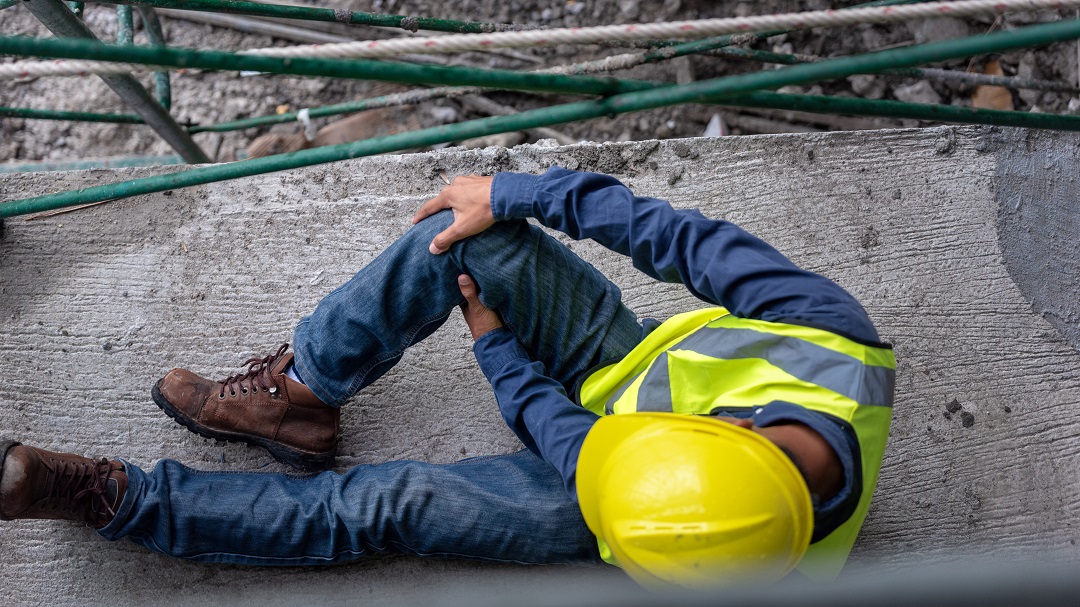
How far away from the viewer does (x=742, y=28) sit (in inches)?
43.5

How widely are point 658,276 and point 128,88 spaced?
1580 millimetres

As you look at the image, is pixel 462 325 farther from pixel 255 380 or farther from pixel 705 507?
pixel 705 507

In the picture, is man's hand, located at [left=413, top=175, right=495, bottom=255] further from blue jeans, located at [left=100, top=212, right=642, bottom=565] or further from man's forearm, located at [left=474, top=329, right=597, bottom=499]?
man's forearm, located at [left=474, top=329, right=597, bottom=499]

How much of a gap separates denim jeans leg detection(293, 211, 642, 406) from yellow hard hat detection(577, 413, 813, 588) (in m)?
0.50

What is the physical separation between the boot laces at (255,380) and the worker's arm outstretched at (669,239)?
22.9 inches

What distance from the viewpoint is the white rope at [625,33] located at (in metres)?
1.07

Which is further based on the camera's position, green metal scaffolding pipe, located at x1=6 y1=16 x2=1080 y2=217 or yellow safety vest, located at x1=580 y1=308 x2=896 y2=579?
yellow safety vest, located at x1=580 y1=308 x2=896 y2=579

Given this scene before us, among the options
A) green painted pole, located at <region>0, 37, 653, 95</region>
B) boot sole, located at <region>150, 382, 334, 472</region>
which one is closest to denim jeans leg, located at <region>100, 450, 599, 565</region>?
boot sole, located at <region>150, 382, 334, 472</region>

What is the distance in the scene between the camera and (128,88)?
2.06 m

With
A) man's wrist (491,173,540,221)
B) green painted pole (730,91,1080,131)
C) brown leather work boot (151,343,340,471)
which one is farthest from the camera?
brown leather work boot (151,343,340,471)

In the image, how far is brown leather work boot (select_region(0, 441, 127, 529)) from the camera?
160 cm

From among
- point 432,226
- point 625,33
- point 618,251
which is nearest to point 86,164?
point 432,226

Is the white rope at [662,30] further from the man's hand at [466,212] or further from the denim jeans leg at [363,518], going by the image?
the denim jeans leg at [363,518]

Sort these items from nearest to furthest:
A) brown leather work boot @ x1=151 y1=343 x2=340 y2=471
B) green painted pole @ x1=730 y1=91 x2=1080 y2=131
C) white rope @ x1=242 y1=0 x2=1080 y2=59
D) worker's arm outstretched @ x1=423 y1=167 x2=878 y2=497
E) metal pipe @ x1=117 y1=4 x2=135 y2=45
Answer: white rope @ x1=242 y1=0 x2=1080 y2=59 → green painted pole @ x1=730 y1=91 x2=1080 y2=131 → worker's arm outstretched @ x1=423 y1=167 x2=878 y2=497 → brown leather work boot @ x1=151 y1=343 x2=340 y2=471 → metal pipe @ x1=117 y1=4 x2=135 y2=45
